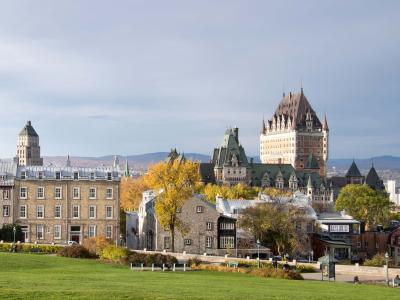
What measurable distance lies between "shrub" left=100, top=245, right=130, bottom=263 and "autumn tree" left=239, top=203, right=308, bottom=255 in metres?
27.6

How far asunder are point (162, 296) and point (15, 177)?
60.3 meters

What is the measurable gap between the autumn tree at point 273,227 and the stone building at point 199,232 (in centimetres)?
210

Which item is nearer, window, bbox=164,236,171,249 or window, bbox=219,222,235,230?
window, bbox=164,236,171,249

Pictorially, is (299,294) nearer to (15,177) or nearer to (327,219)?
(15,177)

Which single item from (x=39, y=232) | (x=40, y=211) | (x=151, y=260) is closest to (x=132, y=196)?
(x=40, y=211)

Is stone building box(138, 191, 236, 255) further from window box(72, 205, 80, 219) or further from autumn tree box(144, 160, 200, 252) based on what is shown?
window box(72, 205, 80, 219)

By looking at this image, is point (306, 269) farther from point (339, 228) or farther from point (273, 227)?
point (339, 228)

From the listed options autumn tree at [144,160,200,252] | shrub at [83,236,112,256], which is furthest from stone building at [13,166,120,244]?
shrub at [83,236,112,256]

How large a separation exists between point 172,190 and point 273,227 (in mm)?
12758

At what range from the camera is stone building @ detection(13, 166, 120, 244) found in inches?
3406

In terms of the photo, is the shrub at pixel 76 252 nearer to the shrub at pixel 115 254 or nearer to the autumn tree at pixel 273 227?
the shrub at pixel 115 254

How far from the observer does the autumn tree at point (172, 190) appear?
273 ft

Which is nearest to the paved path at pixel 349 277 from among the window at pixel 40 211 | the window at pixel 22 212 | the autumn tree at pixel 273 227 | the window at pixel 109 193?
the autumn tree at pixel 273 227

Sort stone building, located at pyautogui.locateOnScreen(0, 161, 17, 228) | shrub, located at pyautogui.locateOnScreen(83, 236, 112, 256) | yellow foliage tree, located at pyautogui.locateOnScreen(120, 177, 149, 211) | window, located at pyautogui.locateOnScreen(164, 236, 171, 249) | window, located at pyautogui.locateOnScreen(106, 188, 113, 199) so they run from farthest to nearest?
yellow foliage tree, located at pyautogui.locateOnScreen(120, 177, 149, 211)
window, located at pyautogui.locateOnScreen(106, 188, 113, 199)
window, located at pyautogui.locateOnScreen(164, 236, 171, 249)
stone building, located at pyautogui.locateOnScreen(0, 161, 17, 228)
shrub, located at pyautogui.locateOnScreen(83, 236, 112, 256)
